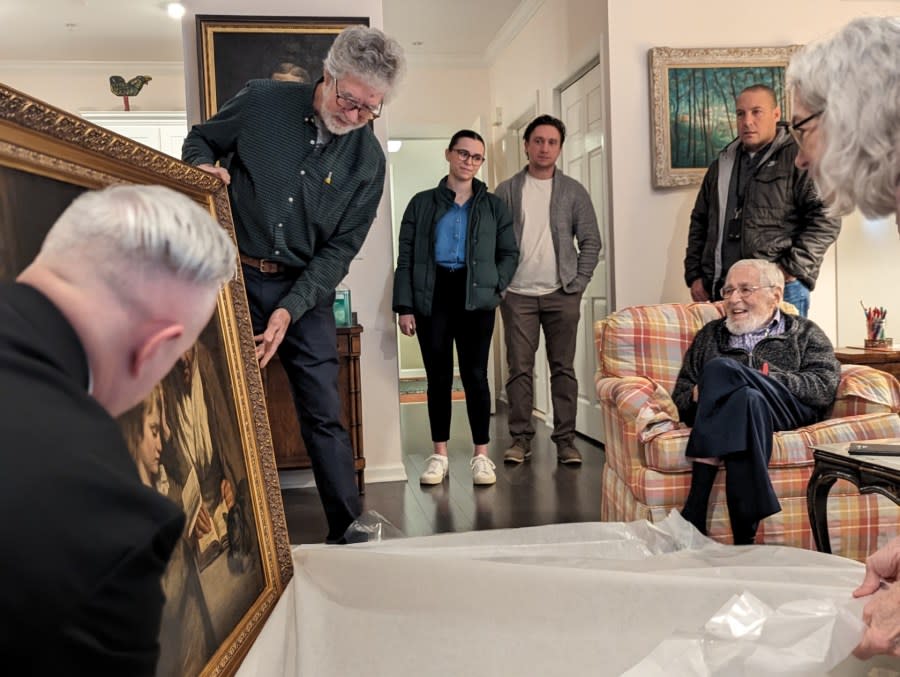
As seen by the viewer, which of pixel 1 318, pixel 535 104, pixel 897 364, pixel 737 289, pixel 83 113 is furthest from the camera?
pixel 83 113

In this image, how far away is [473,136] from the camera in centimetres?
410

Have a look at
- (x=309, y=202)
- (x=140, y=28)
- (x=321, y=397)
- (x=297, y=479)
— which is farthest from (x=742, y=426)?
(x=140, y=28)

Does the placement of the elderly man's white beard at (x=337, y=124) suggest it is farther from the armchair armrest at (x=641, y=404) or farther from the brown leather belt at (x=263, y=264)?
the armchair armrest at (x=641, y=404)

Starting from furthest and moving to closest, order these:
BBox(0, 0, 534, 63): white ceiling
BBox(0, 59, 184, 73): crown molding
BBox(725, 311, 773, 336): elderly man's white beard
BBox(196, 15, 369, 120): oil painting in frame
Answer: BBox(0, 59, 184, 73): crown molding
BBox(0, 0, 534, 63): white ceiling
BBox(196, 15, 369, 120): oil painting in frame
BBox(725, 311, 773, 336): elderly man's white beard

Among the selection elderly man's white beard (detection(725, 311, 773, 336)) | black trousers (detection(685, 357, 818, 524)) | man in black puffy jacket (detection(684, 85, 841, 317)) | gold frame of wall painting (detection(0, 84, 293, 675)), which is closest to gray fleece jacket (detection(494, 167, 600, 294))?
man in black puffy jacket (detection(684, 85, 841, 317))

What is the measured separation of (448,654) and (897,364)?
11.7 ft

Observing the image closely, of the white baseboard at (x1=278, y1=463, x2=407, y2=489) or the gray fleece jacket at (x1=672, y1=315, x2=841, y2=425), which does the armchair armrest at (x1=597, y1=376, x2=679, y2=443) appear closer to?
the gray fleece jacket at (x1=672, y1=315, x2=841, y2=425)

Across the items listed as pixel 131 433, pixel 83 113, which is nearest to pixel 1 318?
pixel 131 433

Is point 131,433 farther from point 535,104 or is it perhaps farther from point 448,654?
point 535,104

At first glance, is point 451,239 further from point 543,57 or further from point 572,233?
point 543,57

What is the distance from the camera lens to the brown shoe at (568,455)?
170 inches

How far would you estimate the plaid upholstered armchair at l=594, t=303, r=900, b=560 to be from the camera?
268 centimetres

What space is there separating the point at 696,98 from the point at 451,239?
1.60 metres

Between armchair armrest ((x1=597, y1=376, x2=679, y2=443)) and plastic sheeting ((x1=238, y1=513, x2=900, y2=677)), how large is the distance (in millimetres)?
1156
